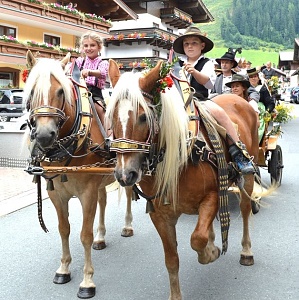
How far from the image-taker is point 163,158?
289cm

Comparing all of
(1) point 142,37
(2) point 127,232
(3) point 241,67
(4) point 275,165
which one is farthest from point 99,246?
(1) point 142,37

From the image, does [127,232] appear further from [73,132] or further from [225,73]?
[225,73]

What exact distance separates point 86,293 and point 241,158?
184 centimetres

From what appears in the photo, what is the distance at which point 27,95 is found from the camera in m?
3.34

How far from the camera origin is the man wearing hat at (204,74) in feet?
11.6

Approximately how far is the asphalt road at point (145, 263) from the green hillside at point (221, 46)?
53734 mm

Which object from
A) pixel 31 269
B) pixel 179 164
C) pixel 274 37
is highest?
pixel 274 37

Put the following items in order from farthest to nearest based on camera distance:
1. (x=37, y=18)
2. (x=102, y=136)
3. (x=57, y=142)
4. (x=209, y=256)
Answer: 1. (x=37, y=18)
2. (x=102, y=136)
3. (x=57, y=142)
4. (x=209, y=256)

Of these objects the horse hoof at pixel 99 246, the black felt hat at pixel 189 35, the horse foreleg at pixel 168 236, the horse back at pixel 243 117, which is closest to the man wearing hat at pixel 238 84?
the horse back at pixel 243 117

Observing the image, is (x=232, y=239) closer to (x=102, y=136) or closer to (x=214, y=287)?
(x=214, y=287)

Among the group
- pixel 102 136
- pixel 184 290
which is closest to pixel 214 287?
pixel 184 290

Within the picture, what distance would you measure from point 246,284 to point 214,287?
0.31 meters

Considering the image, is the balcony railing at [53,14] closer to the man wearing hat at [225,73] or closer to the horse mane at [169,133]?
the man wearing hat at [225,73]

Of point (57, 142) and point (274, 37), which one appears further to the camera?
point (274, 37)
